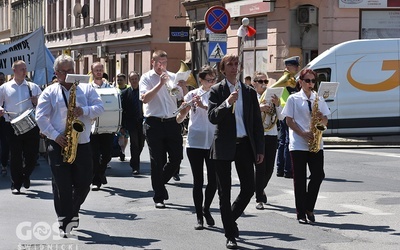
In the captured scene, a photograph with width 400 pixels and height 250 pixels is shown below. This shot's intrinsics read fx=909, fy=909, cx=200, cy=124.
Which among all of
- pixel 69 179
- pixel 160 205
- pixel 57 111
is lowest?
pixel 160 205

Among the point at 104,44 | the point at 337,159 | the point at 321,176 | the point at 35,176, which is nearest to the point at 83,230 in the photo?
the point at 321,176

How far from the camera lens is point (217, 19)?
21750mm

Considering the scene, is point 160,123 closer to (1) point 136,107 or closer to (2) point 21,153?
(2) point 21,153

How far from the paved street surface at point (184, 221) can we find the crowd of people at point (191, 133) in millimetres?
282

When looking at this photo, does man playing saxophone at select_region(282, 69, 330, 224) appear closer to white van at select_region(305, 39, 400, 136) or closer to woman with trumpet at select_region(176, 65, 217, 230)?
woman with trumpet at select_region(176, 65, 217, 230)

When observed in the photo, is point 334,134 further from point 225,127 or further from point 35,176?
point 225,127

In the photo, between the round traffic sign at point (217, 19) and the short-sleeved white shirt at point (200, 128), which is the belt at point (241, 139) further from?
the round traffic sign at point (217, 19)

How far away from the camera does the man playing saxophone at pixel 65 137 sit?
30.7 ft

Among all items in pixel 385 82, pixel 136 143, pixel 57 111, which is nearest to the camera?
pixel 57 111

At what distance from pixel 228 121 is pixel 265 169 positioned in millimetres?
3104

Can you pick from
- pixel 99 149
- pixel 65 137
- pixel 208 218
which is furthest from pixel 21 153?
pixel 65 137

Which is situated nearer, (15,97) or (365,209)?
(365,209)

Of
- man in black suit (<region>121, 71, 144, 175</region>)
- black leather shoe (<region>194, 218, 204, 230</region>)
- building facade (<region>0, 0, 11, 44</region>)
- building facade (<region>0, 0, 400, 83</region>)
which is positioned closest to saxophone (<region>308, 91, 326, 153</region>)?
black leather shoe (<region>194, 218, 204, 230</region>)

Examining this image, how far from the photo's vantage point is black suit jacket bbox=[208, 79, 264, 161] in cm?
902
